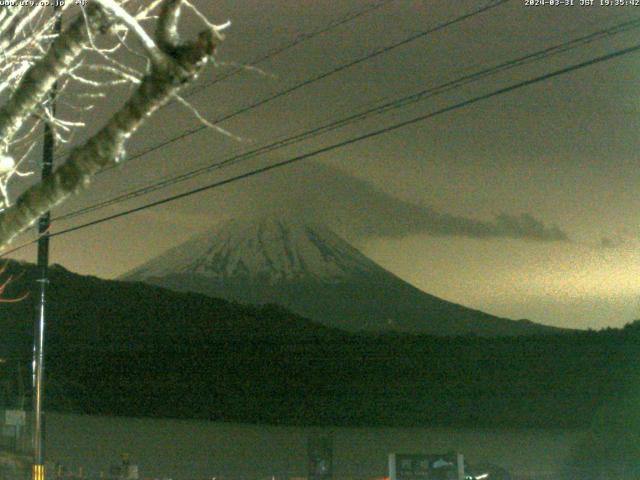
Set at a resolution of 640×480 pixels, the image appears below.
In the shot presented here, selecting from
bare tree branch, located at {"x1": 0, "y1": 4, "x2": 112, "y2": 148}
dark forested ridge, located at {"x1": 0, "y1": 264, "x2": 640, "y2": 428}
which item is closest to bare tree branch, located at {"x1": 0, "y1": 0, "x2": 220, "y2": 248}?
bare tree branch, located at {"x1": 0, "y1": 4, "x2": 112, "y2": 148}

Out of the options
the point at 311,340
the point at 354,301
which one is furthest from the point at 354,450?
the point at 354,301

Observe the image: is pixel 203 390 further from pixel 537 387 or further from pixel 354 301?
pixel 354 301

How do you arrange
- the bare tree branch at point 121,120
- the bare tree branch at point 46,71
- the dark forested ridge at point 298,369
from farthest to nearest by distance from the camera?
the dark forested ridge at point 298,369 → the bare tree branch at point 46,71 → the bare tree branch at point 121,120

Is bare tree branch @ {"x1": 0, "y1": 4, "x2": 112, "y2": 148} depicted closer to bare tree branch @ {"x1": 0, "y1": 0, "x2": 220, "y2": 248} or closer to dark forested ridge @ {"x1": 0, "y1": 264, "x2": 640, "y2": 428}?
bare tree branch @ {"x1": 0, "y1": 0, "x2": 220, "y2": 248}

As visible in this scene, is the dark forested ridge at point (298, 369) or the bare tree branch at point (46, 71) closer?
the bare tree branch at point (46, 71)

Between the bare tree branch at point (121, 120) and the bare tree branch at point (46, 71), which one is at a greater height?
the bare tree branch at point (46, 71)

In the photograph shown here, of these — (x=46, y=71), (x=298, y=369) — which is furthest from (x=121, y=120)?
(x=298, y=369)

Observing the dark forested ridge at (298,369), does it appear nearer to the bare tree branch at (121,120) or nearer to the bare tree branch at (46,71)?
the bare tree branch at (46,71)

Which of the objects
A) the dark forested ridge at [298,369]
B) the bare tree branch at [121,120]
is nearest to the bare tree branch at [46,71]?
the bare tree branch at [121,120]
